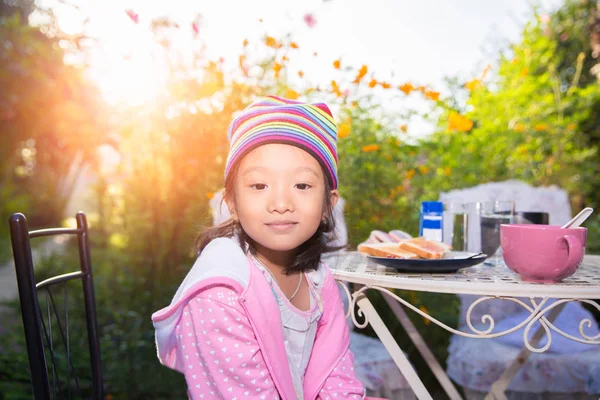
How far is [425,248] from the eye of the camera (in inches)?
61.7

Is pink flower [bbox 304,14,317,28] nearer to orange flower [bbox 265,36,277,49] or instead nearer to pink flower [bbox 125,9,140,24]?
orange flower [bbox 265,36,277,49]

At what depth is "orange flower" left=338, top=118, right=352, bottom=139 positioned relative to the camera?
10.1ft

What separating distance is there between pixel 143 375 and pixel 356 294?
204 cm

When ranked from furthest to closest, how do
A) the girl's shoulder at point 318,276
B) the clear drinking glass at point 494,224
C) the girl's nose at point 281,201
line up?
the clear drinking glass at point 494,224 < the girl's shoulder at point 318,276 < the girl's nose at point 281,201

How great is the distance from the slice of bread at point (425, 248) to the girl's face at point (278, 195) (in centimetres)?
45

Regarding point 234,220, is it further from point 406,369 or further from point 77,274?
point 406,369

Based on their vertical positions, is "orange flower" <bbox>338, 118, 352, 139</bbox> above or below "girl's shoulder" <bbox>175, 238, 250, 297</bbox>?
above

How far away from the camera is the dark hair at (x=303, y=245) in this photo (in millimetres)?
1280

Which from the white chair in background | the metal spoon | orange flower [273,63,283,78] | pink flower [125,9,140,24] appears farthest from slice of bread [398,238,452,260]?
pink flower [125,9,140,24]

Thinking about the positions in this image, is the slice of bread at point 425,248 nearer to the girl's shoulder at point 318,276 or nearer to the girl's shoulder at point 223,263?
the girl's shoulder at point 318,276

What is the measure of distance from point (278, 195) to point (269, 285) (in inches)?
8.2

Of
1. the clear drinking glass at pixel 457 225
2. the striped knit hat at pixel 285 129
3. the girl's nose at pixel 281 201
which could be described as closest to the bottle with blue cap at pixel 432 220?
the clear drinking glass at pixel 457 225

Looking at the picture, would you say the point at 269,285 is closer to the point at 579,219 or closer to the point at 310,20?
the point at 579,219

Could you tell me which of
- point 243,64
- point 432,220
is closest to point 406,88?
point 243,64
